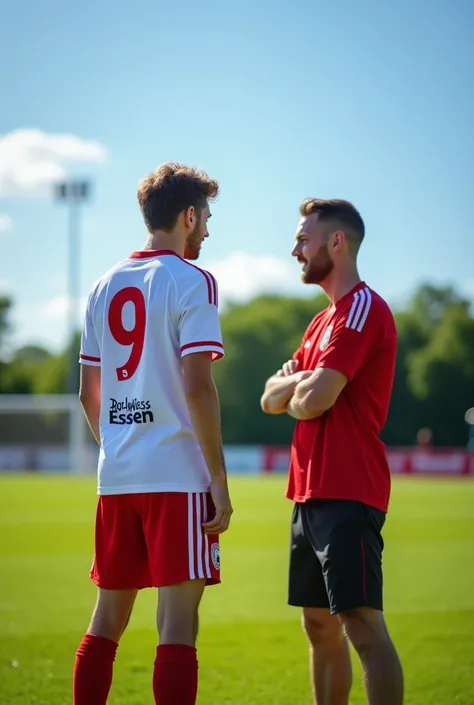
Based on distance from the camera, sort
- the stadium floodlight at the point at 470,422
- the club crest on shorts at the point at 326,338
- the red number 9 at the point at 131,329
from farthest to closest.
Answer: the stadium floodlight at the point at 470,422
the club crest on shorts at the point at 326,338
the red number 9 at the point at 131,329

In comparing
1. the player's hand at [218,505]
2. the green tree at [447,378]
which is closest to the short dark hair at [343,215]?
the player's hand at [218,505]

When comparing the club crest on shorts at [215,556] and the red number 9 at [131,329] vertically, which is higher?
the red number 9 at [131,329]

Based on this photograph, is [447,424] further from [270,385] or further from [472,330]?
[270,385]

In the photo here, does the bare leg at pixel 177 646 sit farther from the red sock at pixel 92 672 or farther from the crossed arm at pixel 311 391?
the crossed arm at pixel 311 391

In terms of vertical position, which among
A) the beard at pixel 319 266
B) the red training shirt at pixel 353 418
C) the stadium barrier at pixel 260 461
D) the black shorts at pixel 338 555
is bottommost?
the stadium barrier at pixel 260 461

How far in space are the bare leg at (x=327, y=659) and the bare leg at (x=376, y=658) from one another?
0.34m

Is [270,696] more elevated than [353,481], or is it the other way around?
[353,481]

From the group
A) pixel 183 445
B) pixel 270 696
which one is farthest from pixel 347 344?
pixel 270 696

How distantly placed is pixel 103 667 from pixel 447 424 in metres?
69.0

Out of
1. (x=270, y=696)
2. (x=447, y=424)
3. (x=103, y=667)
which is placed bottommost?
(x=447, y=424)

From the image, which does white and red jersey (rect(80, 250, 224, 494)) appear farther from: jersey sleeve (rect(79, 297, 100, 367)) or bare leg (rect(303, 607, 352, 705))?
bare leg (rect(303, 607, 352, 705))

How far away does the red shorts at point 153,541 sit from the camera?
12.7 ft

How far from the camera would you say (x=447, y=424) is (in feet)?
234

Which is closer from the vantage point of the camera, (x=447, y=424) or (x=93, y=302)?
(x=93, y=302)
